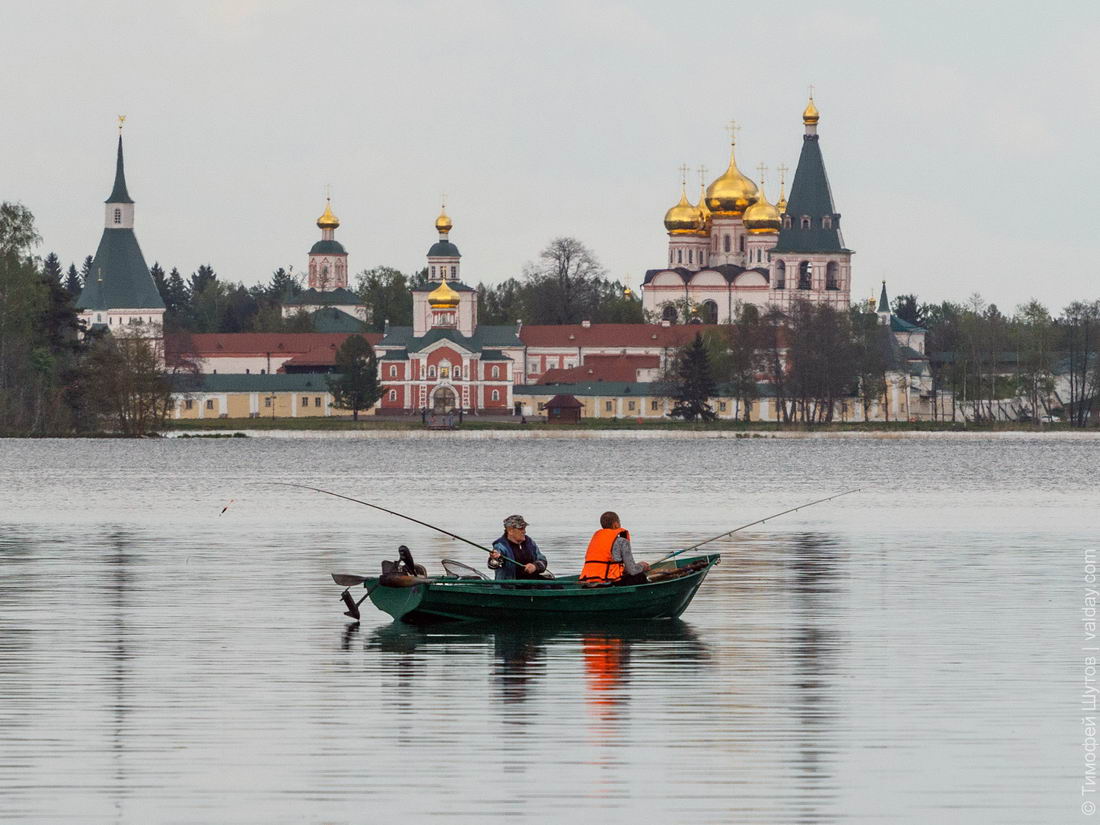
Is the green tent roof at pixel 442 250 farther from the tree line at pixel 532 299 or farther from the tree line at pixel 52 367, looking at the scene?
the tree line at pixel 52 367

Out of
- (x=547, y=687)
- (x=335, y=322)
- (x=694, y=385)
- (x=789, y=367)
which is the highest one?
(x=335, y=322)

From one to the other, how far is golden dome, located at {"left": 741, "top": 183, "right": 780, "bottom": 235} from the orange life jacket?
15197 cm

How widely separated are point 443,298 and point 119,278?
112 ft

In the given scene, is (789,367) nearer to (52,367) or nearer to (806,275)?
(806,275)

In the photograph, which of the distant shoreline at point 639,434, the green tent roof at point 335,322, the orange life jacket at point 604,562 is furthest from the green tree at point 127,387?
the orange life jacket at point 604,562

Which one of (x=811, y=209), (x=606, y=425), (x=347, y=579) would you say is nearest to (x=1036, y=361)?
(x=606, y=425)

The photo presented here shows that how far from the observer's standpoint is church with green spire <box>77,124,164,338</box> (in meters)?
179

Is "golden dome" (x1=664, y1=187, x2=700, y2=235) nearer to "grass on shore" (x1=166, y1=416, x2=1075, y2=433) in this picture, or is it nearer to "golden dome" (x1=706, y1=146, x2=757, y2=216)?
"golden dome" (x1=706, y1=146, x2=757, y2=216)

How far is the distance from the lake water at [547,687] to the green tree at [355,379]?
10545cm

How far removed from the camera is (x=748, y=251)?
175000mm

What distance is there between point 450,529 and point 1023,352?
96080mm

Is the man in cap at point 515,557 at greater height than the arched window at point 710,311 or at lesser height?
lesser

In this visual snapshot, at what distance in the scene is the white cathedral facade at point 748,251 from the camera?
166 metres

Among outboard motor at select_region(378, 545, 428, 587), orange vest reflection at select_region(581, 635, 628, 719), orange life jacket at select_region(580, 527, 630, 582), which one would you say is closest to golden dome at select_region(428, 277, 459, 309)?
outboard motor at select_region(378, 545, 428, 587)
